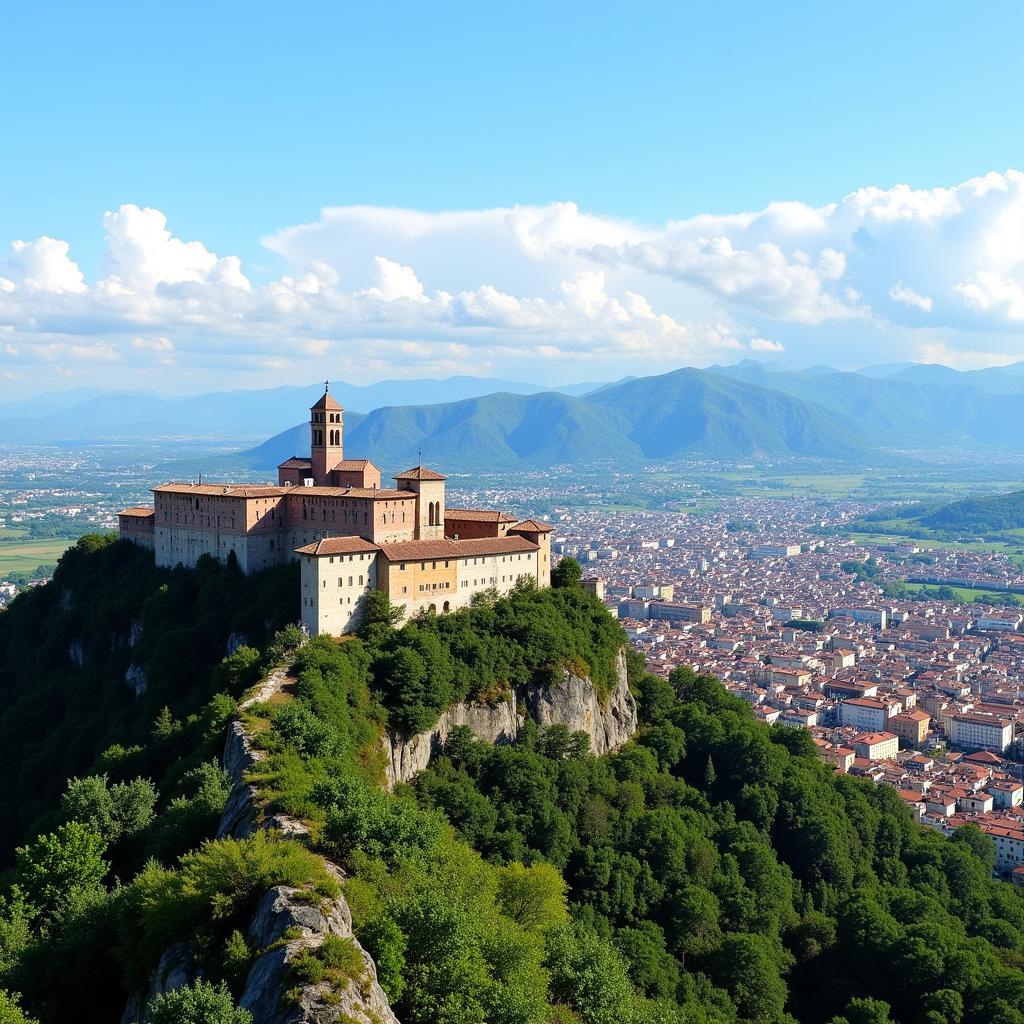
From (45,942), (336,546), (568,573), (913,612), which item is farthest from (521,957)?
(913,612)

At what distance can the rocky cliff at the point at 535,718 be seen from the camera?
50.3 m

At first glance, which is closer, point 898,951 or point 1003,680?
point 898,951

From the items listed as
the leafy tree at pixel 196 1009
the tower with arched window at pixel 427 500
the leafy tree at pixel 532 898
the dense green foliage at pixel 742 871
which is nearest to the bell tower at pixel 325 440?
the tower with arched window at pixel 427 500

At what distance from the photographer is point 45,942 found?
92.6 ft

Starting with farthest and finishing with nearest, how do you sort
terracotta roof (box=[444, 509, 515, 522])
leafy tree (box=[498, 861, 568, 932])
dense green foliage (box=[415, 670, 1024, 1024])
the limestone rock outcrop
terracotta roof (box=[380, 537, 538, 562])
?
terracotta roof (box=[444, 509, 515, 522]), terracotta roof (box=[380, 537, 538, 562]), dense green foliage (box=[415, 670, 1024, 1024]), leafy tree (box=[498, 861, 568, 932]), the limestone rock outcrop

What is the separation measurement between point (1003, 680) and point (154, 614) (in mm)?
117132

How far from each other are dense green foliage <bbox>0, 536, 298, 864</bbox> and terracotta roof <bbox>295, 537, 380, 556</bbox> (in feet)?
12.9

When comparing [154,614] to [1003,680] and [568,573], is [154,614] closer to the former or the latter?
[568,573]

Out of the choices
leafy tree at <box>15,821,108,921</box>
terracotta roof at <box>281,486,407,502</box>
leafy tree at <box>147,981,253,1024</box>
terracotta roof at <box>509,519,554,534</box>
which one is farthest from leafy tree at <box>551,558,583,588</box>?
leafy tree at <box>147,981,253,1024</box>

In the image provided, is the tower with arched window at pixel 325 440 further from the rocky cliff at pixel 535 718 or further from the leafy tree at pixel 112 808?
the leafy tree at pixel 112 808

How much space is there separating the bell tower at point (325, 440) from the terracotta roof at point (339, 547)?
13330mm

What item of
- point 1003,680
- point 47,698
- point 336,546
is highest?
point 336,546

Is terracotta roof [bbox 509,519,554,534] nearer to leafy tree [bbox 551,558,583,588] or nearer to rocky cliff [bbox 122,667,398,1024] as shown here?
leafy tree [bbox 551,558,583,588]

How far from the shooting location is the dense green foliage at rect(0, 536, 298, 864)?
2154 inches
